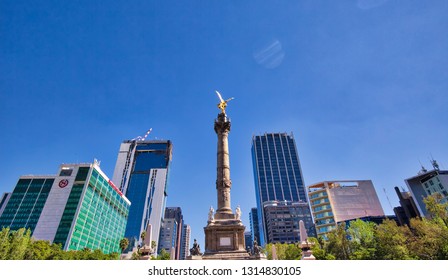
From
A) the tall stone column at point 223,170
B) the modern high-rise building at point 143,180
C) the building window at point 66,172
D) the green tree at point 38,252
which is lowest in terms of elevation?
the green tree at point 38,252

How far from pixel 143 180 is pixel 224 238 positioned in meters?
146

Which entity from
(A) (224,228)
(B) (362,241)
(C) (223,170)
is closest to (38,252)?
(A) (224,228)

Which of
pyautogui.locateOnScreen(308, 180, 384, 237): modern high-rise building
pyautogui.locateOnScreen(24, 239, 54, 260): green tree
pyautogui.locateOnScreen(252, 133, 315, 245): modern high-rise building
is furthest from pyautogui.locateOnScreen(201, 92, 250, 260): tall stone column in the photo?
pyautogui.locateOnScreen(252, 133, 315, 245): modern high-rise building

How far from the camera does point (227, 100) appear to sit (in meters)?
33.8

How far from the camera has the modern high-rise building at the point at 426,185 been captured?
183 ft

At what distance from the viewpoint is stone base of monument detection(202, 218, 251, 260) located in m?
22.4

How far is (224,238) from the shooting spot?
2320 centimetres

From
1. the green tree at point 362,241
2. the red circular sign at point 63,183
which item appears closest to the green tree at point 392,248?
the green tree at point 362,241

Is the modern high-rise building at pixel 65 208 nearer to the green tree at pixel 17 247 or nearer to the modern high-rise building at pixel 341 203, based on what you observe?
the green tree at pixel 17 247

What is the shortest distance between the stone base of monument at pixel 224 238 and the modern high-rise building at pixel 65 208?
6171cm

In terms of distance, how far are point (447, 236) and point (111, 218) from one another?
99.3 m

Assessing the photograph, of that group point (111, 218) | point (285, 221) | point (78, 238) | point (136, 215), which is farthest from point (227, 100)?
point (136, 215)

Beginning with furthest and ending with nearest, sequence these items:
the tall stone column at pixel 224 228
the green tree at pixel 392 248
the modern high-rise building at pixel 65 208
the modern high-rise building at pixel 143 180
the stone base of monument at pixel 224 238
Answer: the modern high-rise building at pixel 143 180 → the modern high-rise building at pixel 65 208 → the green tree at pixel 392 248 → the stone base of monument at pixel 224 238 → the tall stone column at pixel 224 228

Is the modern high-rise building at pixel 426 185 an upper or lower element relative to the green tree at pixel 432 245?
upper
